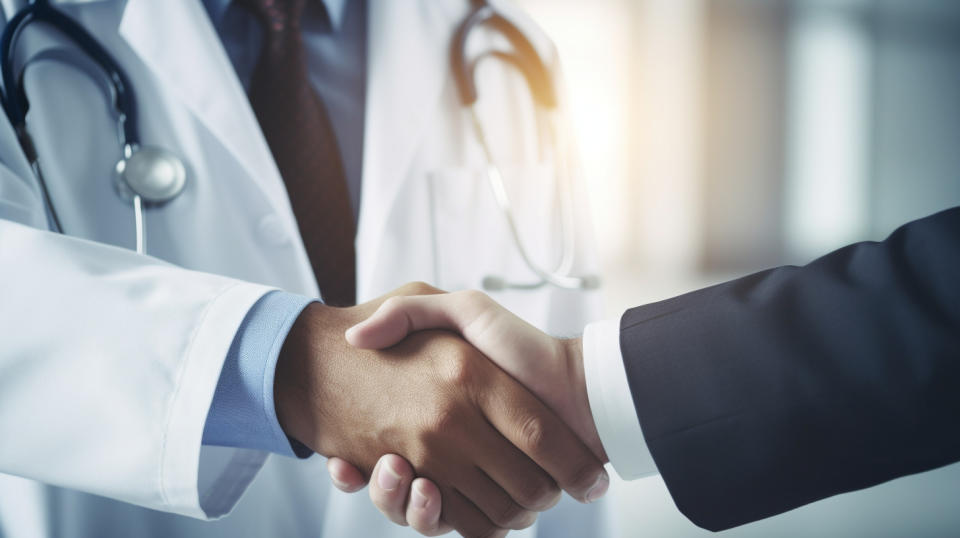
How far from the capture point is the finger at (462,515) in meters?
0.57

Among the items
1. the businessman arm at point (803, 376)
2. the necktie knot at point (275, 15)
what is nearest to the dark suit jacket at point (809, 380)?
the businessman arm at point (803, 376)

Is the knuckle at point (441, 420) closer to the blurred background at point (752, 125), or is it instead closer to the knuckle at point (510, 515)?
the knuckle at point (510, 515)

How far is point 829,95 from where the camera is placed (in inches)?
98.7

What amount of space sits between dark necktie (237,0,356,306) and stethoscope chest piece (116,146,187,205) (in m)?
0.14

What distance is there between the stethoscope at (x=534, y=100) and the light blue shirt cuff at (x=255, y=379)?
28 cm

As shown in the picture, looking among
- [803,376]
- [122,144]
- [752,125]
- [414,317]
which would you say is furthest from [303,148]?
[752,125]

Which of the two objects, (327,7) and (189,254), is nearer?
(189,254)

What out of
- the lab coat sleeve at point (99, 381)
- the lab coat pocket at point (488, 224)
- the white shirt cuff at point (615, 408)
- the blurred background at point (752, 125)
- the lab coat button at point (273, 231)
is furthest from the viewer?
the blurred background at point (752, 125)

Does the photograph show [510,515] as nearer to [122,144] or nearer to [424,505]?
[424,505]

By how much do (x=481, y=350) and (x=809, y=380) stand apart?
11.1 inches

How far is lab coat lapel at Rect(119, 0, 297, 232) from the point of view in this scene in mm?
650

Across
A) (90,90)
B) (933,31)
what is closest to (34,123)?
(90,90)

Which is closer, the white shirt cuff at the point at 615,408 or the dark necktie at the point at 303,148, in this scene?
the white shirt cuff at the point at 615,408

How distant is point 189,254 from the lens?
0.67 meters
